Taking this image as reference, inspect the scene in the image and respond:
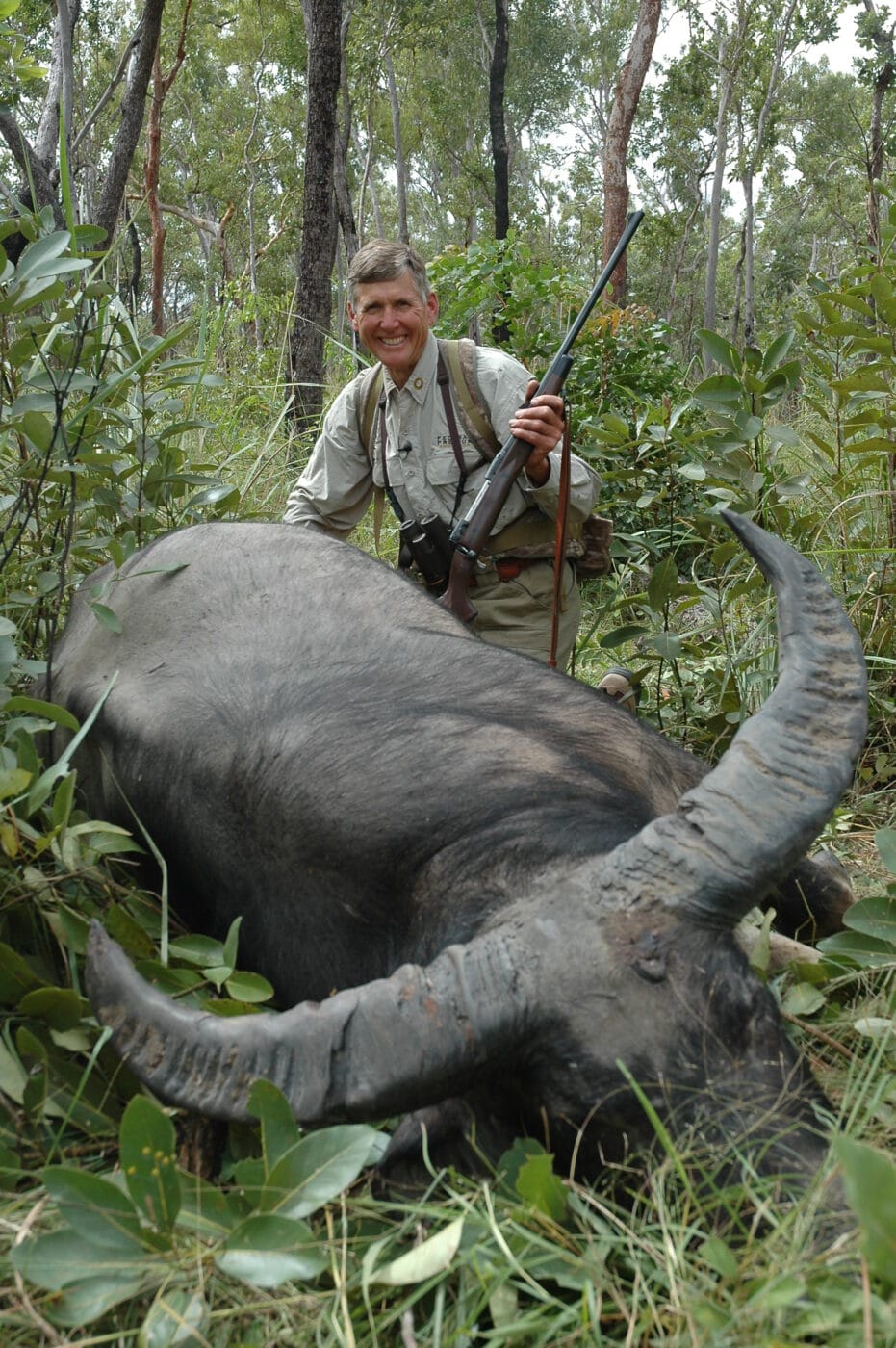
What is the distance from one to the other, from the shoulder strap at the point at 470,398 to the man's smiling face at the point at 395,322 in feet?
0.46

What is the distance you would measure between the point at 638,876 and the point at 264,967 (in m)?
1.10

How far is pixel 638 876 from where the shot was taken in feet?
6.56

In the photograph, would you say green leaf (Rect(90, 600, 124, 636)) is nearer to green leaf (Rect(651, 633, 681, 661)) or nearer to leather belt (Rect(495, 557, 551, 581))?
green leaf (Rect(651, 633, 681, 661))

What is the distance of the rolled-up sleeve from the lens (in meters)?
5.27

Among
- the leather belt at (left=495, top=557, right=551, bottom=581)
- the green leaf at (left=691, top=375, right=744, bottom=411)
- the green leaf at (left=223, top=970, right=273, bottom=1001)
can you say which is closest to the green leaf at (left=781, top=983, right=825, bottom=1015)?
the green leaf at (left=223, top=970, right=273, bottom=1001)

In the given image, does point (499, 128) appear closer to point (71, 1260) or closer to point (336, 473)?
point (336, 473)

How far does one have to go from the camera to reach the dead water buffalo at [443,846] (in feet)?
6.15

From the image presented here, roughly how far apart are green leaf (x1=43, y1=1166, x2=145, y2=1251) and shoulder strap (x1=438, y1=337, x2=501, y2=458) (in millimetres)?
3789

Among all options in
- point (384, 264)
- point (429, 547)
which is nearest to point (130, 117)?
point (384, 264)

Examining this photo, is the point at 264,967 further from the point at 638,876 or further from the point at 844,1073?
the point at 844,1073

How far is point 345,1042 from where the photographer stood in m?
1.87

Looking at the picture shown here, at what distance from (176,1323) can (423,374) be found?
408cm

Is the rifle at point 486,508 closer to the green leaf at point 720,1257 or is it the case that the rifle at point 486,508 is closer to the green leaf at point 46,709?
the green leaf at point 46,709

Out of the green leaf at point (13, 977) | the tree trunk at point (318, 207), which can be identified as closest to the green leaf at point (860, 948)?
the green leaf at point (13, 977)
